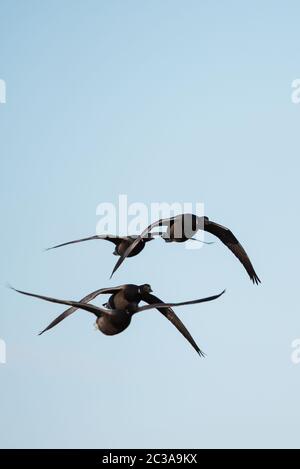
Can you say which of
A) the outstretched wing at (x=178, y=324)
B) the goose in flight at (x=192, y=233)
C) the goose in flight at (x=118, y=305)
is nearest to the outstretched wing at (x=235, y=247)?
the goose in flight at (x=192, y=233)

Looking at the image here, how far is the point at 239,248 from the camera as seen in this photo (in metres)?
36.4

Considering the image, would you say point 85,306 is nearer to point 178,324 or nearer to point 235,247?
point 178,324

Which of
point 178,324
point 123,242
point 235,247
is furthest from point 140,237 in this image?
point 235,247

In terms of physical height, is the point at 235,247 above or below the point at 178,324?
above

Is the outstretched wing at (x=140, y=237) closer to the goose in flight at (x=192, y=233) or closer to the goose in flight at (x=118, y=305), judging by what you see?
the goose in flight at (x=192, y=233)

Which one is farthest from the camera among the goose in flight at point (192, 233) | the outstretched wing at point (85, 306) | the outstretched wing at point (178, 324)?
the outstretched wing at point (178, 324)

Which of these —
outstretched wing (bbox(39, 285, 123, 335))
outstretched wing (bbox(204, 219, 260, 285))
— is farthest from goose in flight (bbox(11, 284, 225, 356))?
outstretched wing (bbox(204, 219, 260, 285))

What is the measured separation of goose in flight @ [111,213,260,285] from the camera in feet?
A: 99.2

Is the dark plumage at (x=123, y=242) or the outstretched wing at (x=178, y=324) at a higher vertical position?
the dark plumage at (x=123, y=242)

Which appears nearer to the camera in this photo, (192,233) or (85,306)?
(85,306)

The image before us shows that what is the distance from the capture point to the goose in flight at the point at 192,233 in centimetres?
3024

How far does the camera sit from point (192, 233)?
1252 inches
